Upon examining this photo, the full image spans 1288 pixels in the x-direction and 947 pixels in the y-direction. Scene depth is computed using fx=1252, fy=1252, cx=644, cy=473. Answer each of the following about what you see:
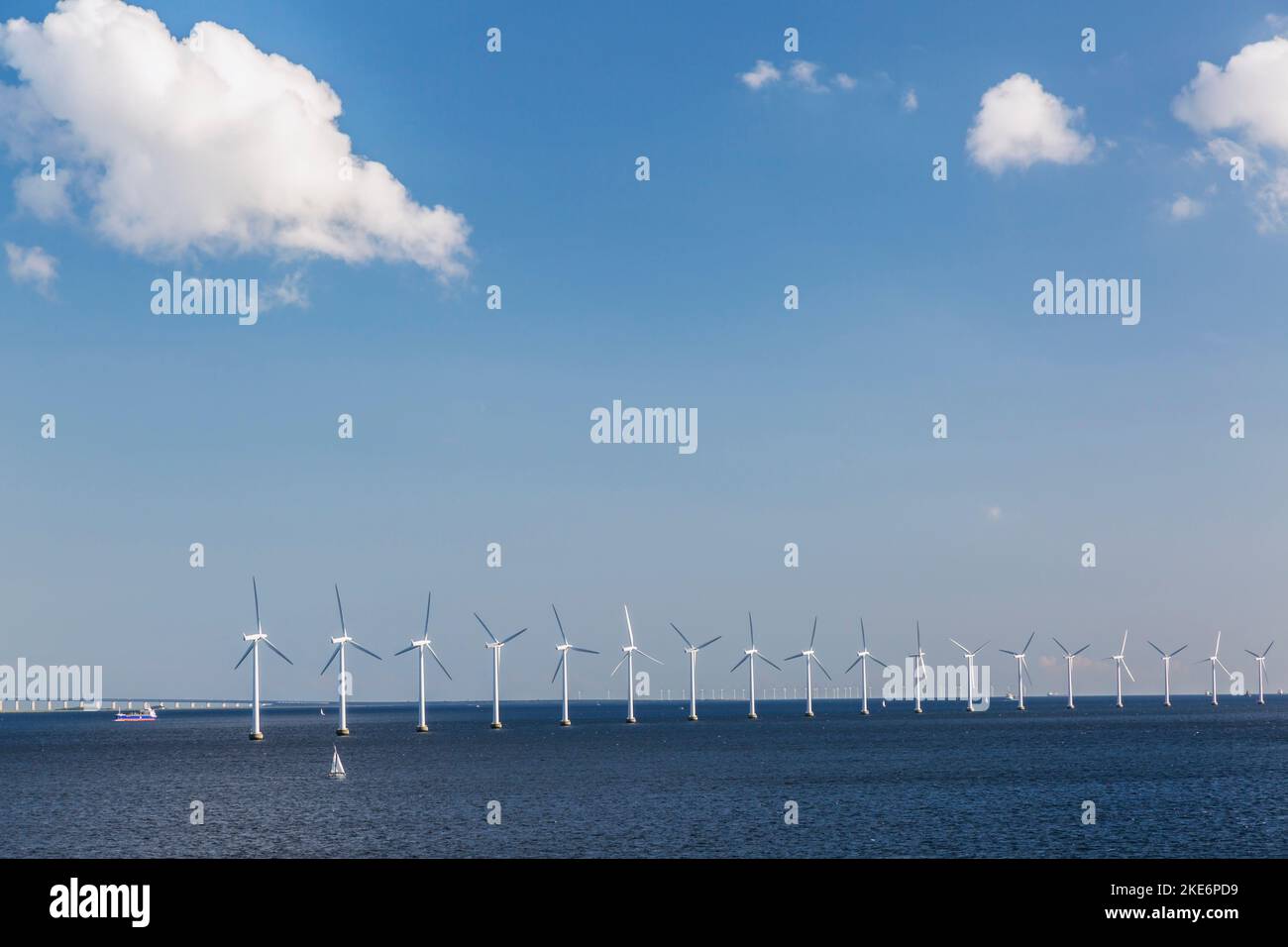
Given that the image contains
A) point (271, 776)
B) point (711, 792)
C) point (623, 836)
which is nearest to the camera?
point (623, 836)

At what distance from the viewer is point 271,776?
17300 centimetres
